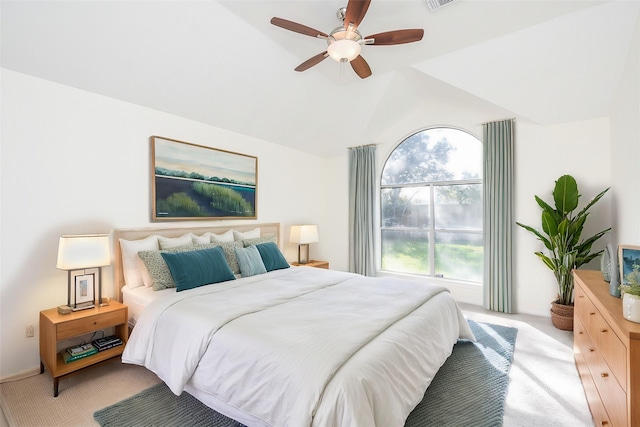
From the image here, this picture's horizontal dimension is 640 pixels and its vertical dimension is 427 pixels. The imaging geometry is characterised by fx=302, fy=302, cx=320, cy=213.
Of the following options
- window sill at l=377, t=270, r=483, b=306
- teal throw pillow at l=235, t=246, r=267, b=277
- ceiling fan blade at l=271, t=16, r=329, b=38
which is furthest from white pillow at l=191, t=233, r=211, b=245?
window sill at l=377, t=270, r=483, b=306

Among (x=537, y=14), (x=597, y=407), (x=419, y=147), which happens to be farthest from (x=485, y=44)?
(x=597, y=407)

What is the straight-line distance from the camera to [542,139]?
3893 mm

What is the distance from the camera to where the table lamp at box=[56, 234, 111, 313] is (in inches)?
95.3

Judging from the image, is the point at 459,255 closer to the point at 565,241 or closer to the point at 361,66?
the point at 565,241

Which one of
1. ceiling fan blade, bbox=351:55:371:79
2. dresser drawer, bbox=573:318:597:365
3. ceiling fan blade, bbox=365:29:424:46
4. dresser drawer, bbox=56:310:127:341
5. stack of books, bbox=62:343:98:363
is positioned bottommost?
stack of books, bbox=62:343:98:363

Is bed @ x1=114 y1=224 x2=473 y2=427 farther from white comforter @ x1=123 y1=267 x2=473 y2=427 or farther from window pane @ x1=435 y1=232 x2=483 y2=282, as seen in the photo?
window pane @ x1=435 y1=232 x2=483 y2=282

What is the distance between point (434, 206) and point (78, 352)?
4654mm

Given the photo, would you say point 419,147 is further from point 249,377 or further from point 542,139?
point 249,377

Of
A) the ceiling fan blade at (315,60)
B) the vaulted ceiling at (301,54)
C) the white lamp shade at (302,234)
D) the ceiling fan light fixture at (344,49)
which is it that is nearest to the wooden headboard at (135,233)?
the white lamp shade at (302,234)

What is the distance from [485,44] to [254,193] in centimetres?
334

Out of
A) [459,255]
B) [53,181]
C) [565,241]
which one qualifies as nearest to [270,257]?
[53,181]

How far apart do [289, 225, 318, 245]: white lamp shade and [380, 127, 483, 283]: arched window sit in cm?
135

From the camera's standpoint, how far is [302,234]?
4.84 metres

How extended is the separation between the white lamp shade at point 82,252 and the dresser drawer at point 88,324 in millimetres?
418
